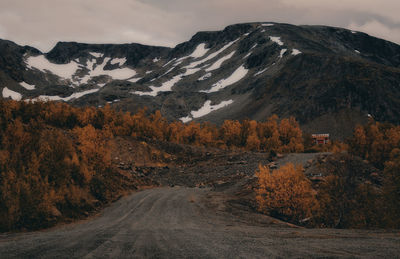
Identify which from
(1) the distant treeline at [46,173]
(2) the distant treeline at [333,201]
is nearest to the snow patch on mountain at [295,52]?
(1) the distant treeline at [46,173]

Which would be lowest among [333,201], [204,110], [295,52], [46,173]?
[333,201]

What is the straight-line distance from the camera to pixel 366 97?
450 feet

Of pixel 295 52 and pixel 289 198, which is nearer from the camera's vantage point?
pixel 289 198

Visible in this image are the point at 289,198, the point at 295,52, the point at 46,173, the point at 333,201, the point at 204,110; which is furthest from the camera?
the point at 295,52

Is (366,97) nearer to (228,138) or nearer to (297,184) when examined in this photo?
(228,138)

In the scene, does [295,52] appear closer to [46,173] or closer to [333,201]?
[333,201]

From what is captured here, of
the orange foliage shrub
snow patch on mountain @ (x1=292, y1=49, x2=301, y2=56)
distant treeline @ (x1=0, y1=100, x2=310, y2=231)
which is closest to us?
distant treeline @ (x1=0, y1=100, x2=310, y2=231)

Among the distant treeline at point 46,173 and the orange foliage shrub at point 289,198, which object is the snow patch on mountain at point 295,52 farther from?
the orange foliage shrub at point 289,198

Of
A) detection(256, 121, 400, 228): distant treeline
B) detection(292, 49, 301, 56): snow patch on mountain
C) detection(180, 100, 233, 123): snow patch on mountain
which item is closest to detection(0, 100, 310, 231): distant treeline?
detection(256, 121, 400, 228): distant treeline

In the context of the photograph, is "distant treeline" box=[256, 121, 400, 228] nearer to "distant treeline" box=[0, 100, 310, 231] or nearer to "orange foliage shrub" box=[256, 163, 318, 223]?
"orange foliage shrub" box=[256, 163, 318, 223]

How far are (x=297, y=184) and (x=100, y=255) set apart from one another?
20267 mm

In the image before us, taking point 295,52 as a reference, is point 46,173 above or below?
below

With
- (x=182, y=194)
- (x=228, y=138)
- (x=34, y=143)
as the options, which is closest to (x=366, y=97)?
(x=228, y=138)

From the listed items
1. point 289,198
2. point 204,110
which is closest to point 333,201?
point 289,198
